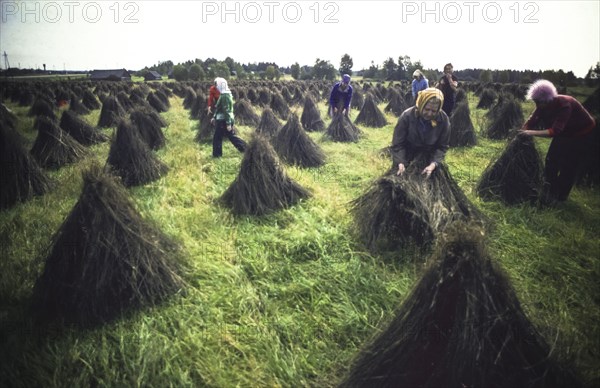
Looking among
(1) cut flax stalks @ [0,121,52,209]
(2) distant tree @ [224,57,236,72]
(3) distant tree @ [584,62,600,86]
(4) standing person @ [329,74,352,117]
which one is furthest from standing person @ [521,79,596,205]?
(2) distant tree @ [224,57,236,72]

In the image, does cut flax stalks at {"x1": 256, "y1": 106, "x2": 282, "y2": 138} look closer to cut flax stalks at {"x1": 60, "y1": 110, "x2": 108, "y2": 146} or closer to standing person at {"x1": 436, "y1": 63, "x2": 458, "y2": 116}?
standing person at {"x1": 436, "y1": 63, "x2": 458, "y2": 116}

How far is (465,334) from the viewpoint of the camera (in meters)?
1.67

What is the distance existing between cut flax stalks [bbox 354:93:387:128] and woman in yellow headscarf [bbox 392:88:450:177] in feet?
29.6

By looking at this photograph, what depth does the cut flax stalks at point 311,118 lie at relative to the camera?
39.0 ft

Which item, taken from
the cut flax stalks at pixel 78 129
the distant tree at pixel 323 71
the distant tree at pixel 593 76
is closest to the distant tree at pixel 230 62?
the distant tree at pixel 323 71

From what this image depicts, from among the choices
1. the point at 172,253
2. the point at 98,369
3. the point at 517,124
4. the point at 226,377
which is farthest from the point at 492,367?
the point at 517,124

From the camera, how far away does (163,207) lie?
16.8ft

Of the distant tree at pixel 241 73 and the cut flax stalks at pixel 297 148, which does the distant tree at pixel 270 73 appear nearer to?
the distant tree at pixel 241 73

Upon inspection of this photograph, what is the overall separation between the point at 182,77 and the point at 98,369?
7545 centimetres

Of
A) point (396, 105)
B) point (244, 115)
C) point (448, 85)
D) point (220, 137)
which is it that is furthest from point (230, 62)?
point (448, 85)

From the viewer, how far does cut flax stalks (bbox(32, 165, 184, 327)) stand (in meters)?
2.67

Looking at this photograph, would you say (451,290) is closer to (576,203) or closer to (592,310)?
(592,310)

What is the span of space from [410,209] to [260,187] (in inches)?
95.6

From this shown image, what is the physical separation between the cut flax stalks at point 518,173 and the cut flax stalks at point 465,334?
3818 mm
